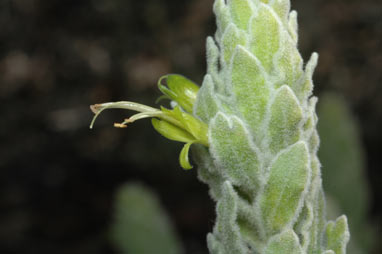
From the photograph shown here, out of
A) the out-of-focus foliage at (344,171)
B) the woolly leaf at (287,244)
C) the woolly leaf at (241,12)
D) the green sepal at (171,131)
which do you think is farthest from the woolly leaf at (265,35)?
the out-of-focus foliage at (344,171)

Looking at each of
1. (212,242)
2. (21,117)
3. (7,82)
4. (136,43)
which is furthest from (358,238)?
(7,82)

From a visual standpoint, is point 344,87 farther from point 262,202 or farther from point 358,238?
point 262,202

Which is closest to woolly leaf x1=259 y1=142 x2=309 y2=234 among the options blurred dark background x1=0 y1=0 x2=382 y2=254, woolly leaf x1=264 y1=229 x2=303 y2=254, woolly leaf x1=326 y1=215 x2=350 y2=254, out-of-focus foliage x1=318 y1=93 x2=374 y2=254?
woolly leaf x1=264 y1=229 x2=303 y2=254

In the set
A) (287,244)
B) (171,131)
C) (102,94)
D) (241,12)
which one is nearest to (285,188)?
(287,244)

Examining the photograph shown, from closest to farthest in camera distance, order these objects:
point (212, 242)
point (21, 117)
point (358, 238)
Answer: point (212, 242)
point (358, 238)
point (21, 117)

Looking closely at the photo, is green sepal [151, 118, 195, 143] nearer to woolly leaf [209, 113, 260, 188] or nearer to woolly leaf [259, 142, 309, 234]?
woolly leaf [209, 113, 260, 188]

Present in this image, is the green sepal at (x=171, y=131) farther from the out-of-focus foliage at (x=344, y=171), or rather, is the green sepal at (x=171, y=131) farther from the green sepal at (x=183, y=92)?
the out-of-focus foliage at (x=344, y=171)
